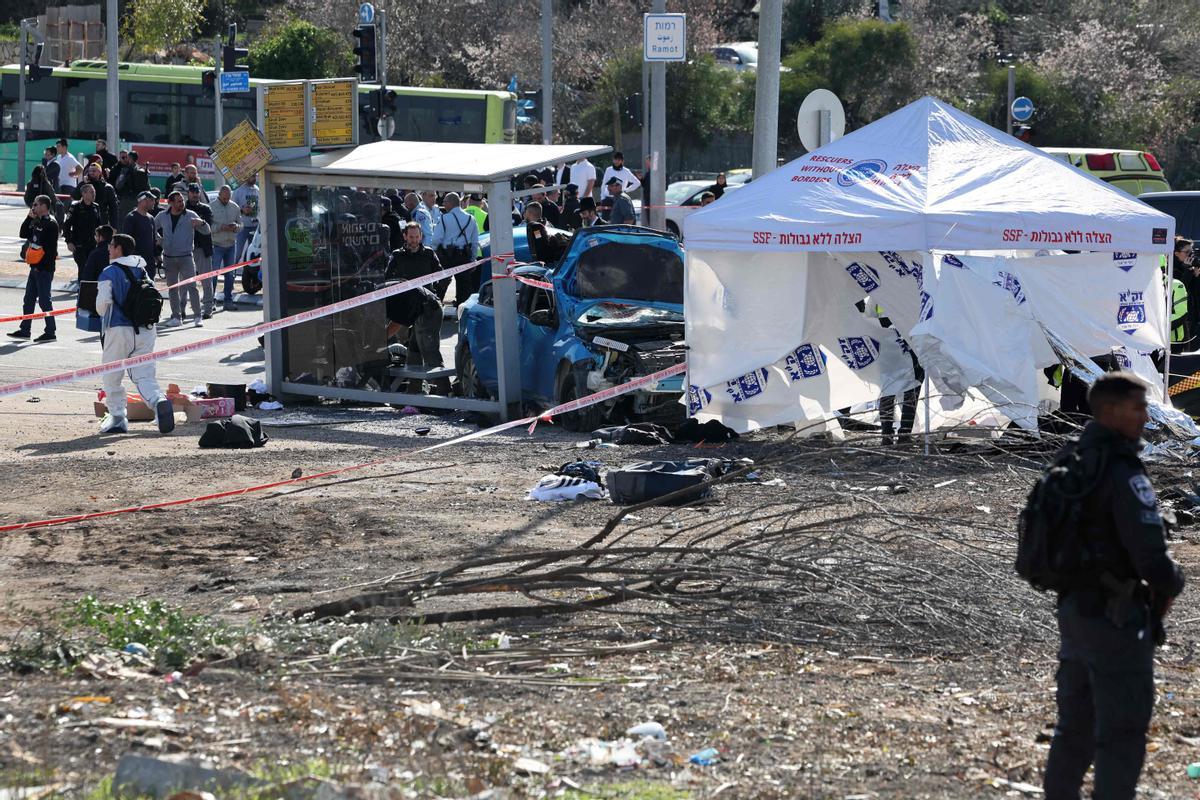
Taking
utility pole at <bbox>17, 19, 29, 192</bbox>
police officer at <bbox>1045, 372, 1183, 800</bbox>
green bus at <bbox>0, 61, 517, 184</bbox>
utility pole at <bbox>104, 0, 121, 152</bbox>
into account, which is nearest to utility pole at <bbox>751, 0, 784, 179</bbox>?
police officer at <bbox>1045, 372, 1183, 800</bbox>

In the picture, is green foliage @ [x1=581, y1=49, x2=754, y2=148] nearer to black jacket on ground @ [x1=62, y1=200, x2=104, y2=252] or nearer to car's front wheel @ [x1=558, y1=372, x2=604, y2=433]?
black jacket on ground @ [x1=62, y1=200, x2=104, y2=252]

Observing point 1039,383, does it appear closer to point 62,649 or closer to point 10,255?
point 62,649

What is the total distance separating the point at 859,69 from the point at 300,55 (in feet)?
58.3

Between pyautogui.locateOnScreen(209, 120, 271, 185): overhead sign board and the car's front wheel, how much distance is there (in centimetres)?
386

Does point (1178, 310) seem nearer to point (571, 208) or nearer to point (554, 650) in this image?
point (554, 650)

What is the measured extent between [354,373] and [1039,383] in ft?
22.4

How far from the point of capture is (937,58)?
155 ft

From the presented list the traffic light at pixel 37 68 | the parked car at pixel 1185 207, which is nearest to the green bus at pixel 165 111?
the traffic light at pixel 37 68

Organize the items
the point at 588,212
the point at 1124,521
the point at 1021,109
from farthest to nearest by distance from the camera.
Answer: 1. the point at 1021,109
2. the point at 588,212
3. the point at 1124,521

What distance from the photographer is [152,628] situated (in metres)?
6.76

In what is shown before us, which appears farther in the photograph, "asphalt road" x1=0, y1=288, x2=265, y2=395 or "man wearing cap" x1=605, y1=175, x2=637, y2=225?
"man wearing cap" x1=605, y1=175, x2=637, y2=225

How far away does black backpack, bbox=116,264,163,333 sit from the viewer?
527 inches

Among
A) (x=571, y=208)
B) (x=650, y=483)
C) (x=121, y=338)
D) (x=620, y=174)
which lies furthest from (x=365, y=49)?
(x=650, y=483)

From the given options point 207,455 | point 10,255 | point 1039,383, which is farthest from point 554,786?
point 10,255
